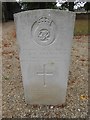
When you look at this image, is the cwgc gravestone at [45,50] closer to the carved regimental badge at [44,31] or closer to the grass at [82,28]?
the carved regimental badge at [44,31]

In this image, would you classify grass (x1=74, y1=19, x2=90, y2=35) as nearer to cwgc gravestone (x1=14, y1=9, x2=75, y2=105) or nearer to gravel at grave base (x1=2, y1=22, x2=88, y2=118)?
gravel at grave base (x1=2, y1=22, x2=88, y2=118)

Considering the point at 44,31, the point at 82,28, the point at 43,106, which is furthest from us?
the point at 82,28

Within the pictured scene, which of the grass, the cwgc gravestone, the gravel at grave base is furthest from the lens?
the grass

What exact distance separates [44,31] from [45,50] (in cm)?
31

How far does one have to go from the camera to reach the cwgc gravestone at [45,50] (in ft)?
11.8

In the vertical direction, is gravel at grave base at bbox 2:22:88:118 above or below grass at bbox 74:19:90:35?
below

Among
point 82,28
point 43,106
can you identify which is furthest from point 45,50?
point 82,28

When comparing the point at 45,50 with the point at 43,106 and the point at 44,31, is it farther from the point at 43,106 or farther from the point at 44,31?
the point at 43,106

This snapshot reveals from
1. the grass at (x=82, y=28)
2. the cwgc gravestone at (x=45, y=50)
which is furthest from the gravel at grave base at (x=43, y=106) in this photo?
the grass at (x=82, y=28)

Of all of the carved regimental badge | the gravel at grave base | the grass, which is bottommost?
the gravel at grave base


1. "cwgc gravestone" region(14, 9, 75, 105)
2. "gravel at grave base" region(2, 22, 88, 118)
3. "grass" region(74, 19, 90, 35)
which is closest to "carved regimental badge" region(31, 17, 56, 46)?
"cwgc gravestone" region(14, 9, 75, 105)

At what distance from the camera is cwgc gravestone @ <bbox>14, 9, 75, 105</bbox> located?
3.60m

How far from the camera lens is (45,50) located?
3.79 m

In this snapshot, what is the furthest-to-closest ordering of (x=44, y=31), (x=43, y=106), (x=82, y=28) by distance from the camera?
(x=82, y=28), (x=43, y=106), (x=44, y=31)
